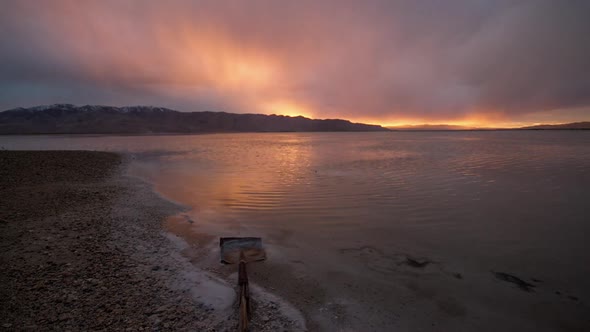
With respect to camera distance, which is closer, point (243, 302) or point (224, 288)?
point (243, 302)

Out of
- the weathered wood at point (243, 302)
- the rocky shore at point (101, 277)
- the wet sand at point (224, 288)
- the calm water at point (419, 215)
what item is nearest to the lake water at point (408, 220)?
the calm water at point (419, 215)

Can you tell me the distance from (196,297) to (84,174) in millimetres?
17126

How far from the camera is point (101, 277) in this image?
525cm

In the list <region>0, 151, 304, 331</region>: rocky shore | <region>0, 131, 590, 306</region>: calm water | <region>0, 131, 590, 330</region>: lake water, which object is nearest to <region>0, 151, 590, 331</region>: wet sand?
<region>0, 151, 304, 331</region>: rocky shore

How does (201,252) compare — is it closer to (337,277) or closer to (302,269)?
(302,269)

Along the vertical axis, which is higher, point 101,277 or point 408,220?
point 101,277

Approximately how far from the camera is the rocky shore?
4.16m

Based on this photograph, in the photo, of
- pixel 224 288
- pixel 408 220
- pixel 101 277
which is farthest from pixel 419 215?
pixel 101 277

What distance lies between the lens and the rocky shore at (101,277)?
416cm

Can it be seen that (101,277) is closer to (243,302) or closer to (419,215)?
(243,302)

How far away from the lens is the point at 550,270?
631 cm

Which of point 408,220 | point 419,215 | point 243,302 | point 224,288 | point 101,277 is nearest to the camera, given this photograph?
point 243,302

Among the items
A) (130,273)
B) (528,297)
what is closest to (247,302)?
(130,273)

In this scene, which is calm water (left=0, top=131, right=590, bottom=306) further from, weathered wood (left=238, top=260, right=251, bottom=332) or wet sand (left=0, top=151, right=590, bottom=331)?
weathered wood (left=238, top=260, right=251, bottom=332)
